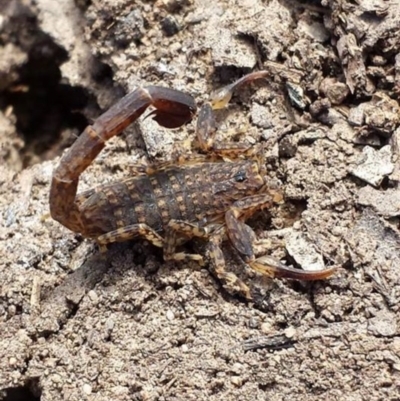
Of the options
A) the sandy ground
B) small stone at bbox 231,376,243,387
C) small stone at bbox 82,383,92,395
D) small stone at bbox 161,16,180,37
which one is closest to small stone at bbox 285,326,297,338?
the sandy ground

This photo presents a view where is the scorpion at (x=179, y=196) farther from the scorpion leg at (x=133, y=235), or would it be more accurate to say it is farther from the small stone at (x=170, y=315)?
the small stone at (x=170, y=315)

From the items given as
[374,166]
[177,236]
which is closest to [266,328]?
[177,236]

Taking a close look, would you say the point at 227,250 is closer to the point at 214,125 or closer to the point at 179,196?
the point at 179,196

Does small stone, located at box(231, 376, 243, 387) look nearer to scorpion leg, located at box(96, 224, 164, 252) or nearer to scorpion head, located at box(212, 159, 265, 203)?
scorpion leg, located at box(96, 224, 164, 252)

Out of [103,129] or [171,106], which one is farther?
[171,106]

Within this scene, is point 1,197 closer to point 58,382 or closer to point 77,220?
point 77,220

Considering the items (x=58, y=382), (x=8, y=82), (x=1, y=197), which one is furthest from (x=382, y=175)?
(x=8, y=82)
